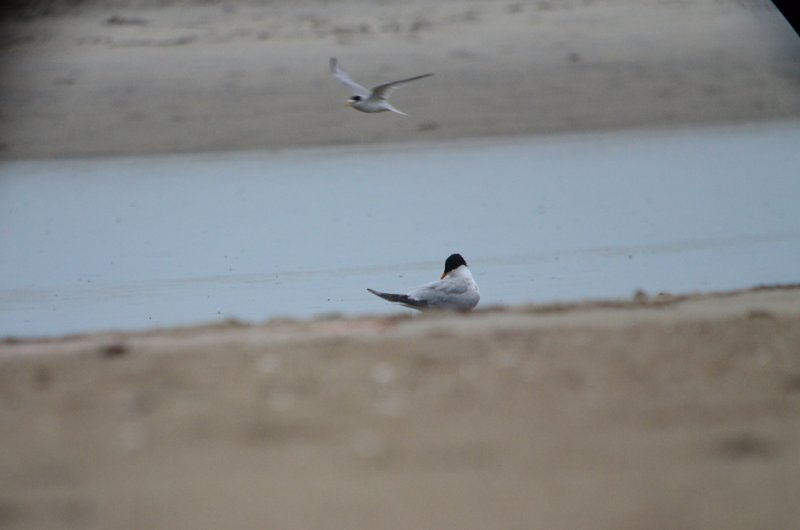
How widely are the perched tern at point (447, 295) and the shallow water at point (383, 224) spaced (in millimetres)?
447

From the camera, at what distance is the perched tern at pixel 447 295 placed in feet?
25.2

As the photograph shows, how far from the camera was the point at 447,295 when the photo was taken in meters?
7.69

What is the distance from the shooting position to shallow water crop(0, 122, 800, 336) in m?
8.98

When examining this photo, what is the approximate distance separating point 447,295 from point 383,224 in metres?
3.28

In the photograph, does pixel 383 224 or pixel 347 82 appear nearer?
pixel 347 82

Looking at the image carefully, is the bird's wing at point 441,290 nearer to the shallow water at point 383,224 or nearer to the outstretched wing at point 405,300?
the outstretched wing at point 405,300

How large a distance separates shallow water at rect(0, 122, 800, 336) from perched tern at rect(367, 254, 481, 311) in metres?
0.45

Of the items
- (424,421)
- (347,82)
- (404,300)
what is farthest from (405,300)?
(424,421)

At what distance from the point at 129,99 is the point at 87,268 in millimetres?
4145

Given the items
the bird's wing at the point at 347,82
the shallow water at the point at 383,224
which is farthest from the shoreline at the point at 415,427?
the bird's wing at the point at 347,82

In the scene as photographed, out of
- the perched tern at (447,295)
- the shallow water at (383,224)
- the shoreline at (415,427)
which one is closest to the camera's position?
the shoreline at (415,427)

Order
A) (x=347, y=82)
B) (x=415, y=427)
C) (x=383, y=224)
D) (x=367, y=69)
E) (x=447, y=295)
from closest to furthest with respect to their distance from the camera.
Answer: (x=415, y=427) → (x=447, y=295) → (x=347, y=82) → (x=383, y=224) → (x=367, y=69)

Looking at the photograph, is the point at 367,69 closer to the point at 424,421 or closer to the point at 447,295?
the point at 447,295

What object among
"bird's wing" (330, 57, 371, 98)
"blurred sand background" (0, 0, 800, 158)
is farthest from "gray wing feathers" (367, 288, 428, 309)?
"blurred sand background" (0, 0, 800, 158)
